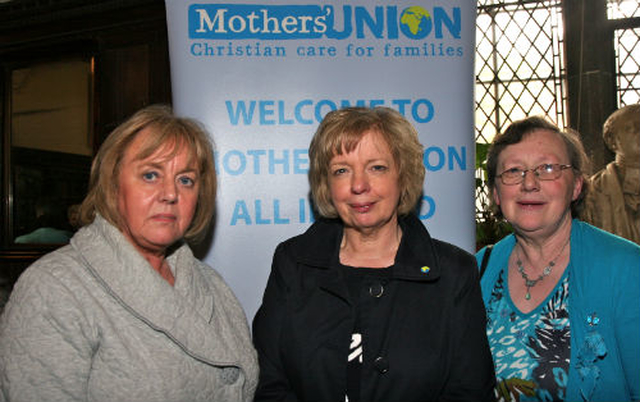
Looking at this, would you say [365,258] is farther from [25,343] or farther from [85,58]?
[85,58]

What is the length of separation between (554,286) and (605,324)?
0.21 m

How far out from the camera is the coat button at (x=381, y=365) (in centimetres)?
156

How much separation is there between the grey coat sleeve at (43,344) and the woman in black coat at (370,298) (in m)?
0.59

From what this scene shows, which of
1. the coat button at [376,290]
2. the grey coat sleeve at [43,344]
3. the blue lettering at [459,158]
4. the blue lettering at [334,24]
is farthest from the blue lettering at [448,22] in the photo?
the grey coat sleeve at [43,344]

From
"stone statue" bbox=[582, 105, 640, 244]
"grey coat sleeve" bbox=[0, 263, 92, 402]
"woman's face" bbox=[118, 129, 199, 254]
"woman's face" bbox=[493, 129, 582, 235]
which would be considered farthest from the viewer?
"stone statue" bbox=[582, 105, 640, 244]

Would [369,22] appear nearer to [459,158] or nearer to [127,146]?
[459,158]

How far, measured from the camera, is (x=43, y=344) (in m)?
1.27

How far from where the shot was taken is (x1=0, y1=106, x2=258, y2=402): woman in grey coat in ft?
4.24

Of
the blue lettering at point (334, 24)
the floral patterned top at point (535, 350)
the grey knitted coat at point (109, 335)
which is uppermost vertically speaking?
the blue lettering at point (334, 24)

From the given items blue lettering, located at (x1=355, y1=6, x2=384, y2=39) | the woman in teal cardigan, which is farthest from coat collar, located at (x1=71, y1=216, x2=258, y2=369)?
blue lettering, located at (x1=355, y1=6, x2=384, y2=39)

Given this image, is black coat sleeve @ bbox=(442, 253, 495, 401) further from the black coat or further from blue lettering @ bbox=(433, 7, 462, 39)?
blue lettering @ bbox=(433, 7, 462, 39)

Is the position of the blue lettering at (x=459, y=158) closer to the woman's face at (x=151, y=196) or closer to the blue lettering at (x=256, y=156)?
the blue lettering at (x=256, y=156)

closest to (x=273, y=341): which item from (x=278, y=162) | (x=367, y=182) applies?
(x=367, y=182)

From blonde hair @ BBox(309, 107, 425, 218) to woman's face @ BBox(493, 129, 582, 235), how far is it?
0.37 meters
